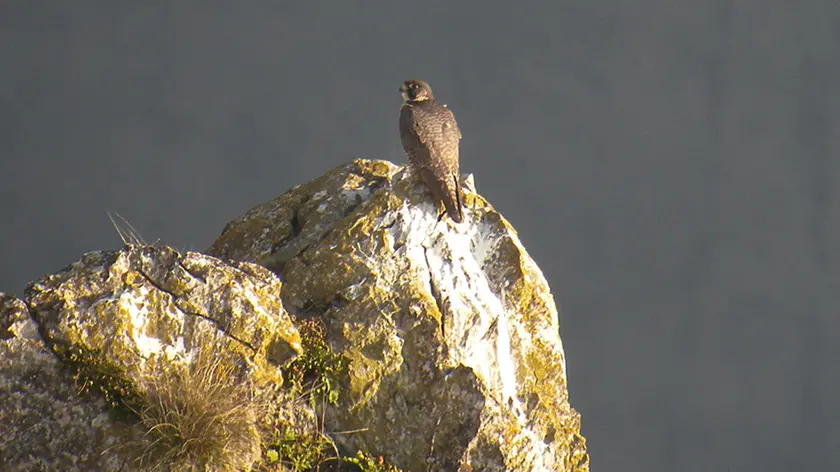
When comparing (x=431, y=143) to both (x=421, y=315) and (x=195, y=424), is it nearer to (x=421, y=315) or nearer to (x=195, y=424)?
(x=421, y=315)

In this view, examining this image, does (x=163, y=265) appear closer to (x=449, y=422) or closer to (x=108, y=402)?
(x=108, y=402)

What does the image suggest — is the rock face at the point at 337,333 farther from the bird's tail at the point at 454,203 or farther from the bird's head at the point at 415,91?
the bird's head at the point at 415,91

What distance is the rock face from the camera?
4.33 metres

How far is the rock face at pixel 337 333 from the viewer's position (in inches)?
171

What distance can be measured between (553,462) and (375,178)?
1675 mm

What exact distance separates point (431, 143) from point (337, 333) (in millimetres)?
1289

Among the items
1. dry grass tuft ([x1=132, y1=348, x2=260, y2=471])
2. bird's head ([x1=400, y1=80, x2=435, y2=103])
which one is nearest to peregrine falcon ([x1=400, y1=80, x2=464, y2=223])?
bird's head ([x1=400, y1=80, x2=435, y2=103])

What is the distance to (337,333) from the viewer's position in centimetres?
503

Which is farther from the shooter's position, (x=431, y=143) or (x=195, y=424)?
(x=431, y=143)

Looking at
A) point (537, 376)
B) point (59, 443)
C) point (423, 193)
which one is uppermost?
point (423, 193)

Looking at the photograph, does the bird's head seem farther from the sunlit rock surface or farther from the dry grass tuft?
the dry grass tuft

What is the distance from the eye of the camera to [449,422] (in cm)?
493

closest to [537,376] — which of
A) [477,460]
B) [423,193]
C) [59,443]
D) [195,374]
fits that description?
[477,460]

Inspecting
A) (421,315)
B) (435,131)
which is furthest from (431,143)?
(421,315)
